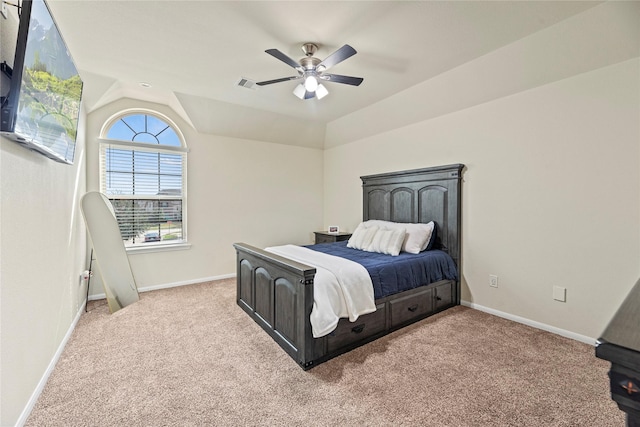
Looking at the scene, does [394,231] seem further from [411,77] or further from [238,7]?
[238,7]

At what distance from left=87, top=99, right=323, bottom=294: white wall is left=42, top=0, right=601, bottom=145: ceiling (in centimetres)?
96

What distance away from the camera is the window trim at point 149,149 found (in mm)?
3773

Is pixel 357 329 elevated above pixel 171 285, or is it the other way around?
pixel 357 329

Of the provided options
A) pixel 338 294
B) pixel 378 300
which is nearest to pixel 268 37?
pixel 338 294

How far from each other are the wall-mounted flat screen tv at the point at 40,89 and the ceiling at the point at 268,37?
61 centimetres

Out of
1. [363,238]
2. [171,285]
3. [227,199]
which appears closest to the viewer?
[363,238]

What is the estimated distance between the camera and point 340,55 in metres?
2.21

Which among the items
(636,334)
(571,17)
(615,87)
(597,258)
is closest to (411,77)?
(571,17)

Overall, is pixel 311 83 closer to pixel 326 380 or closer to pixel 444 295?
pixel 326 380

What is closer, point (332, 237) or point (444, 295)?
point (444, 295)

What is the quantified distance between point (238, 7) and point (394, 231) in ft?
8.79

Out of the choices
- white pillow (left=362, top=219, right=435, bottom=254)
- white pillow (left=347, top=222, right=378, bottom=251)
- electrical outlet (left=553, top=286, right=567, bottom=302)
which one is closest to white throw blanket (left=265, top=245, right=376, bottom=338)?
white pillow (left=347, top=222, right=378, bottom=251)

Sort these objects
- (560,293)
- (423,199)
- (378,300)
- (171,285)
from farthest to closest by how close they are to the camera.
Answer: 1. (171,285)
2. (423,199)
3. (560,293)
4. (378,300)

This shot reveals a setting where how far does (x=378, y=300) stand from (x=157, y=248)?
327 centimetres
